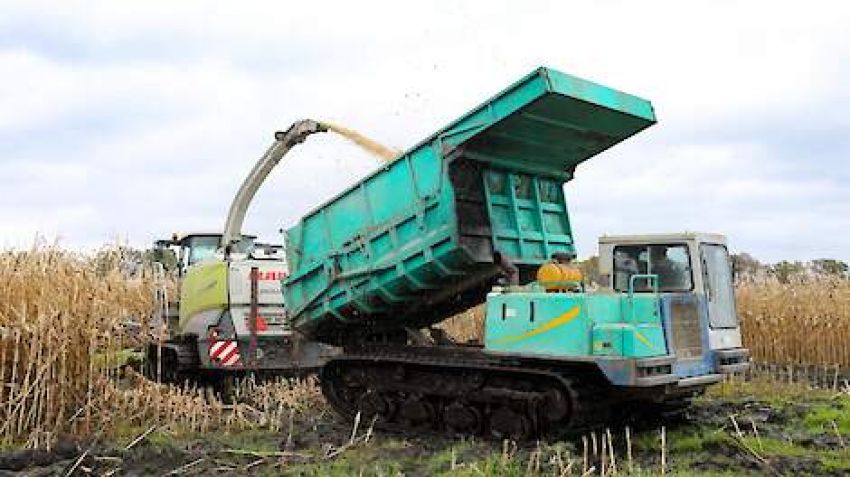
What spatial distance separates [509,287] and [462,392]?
1.10 m

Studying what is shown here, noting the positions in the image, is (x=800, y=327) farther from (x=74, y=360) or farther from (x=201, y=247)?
(x=74, y=360)

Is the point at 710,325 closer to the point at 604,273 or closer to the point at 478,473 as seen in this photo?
the point at 604,273

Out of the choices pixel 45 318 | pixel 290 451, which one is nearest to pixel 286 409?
pixel 290 451

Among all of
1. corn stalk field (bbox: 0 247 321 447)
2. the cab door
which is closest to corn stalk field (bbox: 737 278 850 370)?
the cab door

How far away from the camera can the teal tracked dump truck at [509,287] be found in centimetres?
741

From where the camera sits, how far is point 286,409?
9953mm

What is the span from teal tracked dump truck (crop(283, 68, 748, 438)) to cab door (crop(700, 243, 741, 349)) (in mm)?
22

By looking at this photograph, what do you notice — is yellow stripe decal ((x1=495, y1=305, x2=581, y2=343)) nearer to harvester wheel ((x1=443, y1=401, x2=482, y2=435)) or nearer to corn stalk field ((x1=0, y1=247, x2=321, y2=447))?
harvester wheel ((x1=443, y1=401, x2=482, y2=435))

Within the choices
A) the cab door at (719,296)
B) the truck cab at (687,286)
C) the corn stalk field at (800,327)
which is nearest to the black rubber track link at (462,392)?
the truck cab at (687,286)

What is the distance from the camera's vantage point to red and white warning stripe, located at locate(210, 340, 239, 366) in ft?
34.7

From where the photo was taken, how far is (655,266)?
842 centimetres

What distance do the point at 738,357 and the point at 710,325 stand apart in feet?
1.43

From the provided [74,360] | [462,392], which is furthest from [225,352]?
[462,392]

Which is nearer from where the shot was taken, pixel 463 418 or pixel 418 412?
pixel 463 418
